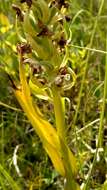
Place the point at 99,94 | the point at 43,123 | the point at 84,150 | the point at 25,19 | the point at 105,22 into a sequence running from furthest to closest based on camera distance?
the point at 105,22, the point at 99,94, the point at 84,150, the point at 43,123, the point at 25,19

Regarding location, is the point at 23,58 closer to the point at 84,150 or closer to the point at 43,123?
the point at 43,123

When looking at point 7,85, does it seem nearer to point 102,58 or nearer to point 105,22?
point 102,58

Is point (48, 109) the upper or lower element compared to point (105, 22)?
lower

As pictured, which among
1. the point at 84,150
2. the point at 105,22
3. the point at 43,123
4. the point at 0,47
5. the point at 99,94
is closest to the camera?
the point at 43,123

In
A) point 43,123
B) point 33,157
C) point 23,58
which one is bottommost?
point 33,157

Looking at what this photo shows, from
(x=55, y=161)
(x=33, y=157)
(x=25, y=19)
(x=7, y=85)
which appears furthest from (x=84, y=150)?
(x=25, y=19)

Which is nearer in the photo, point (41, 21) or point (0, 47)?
point (41, 21)
